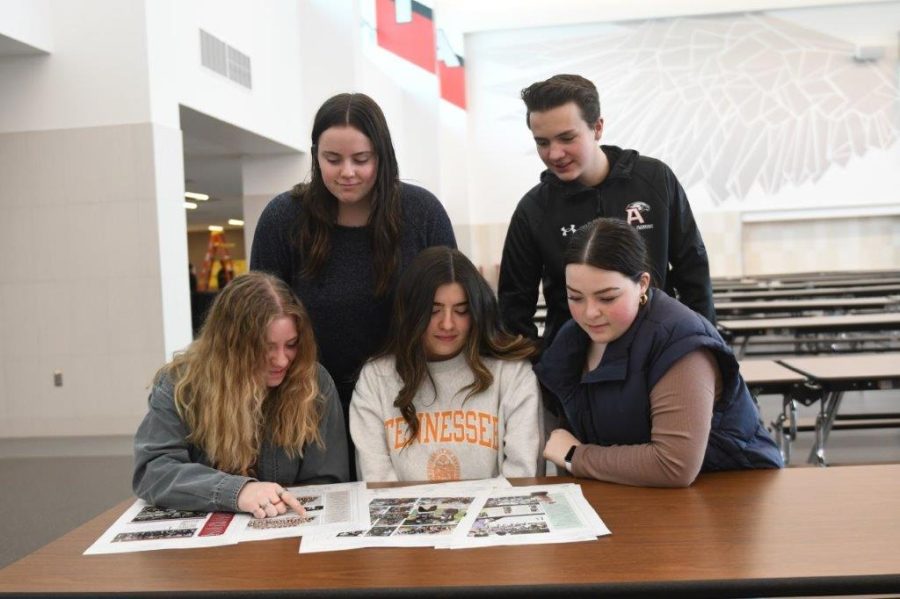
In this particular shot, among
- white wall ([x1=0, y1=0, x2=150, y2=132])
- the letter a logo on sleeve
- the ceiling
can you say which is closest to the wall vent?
the ceiling

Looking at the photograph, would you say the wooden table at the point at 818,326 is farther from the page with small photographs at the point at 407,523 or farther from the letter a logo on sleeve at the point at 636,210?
the page with small photographs at the point at 407,523

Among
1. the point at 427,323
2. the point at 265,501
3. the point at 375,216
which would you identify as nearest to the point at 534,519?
the point at 265,501

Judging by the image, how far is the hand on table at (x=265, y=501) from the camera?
1.61 metres

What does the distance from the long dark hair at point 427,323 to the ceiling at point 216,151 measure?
4.76 metres

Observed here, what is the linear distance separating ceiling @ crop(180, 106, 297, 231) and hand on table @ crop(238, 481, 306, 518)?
513cm

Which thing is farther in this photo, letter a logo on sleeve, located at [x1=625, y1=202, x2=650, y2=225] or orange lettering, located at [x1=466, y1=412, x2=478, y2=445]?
letter a logo on sleeve, located at [x1=625, y1=202, x2=650, y2=225]

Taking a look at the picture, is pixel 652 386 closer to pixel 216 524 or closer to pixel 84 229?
pixel 216 524

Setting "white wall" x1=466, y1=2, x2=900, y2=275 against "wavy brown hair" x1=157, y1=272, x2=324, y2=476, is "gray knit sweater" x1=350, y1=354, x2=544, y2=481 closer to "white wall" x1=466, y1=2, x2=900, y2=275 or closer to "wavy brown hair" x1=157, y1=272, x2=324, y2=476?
"wavy brown hair" x1=157, y1=272, x2=324, y2=476

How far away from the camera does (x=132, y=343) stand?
5.73m

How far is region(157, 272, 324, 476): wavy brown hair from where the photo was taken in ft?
5.96

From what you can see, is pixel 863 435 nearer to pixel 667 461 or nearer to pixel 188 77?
pixel 667 461

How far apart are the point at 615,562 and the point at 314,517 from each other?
58 centimetres

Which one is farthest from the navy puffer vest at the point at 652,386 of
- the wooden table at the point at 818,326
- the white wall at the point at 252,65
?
the white wall at the point at 252,65

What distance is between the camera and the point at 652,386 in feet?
5.73
